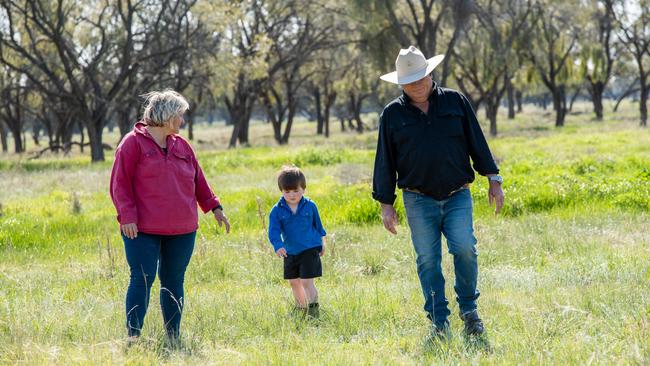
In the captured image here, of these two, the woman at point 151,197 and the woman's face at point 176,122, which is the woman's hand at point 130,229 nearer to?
the woman at point 151,197

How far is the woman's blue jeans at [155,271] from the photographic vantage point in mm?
5109

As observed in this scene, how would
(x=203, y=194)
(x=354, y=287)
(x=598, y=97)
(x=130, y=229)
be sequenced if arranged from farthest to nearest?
(x=598, y=97)
(x=354, y=287)
(x=203, y=194)
(x=130, y=229)

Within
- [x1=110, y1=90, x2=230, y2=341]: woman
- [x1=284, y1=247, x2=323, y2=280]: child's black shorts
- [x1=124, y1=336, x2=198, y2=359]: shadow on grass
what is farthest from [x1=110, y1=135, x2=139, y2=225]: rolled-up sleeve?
[x1=284, y1=247, x2=323, y2=280]: child's black shorts

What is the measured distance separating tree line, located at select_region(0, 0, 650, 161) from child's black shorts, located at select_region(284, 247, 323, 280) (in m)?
20.4

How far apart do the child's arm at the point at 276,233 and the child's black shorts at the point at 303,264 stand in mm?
114

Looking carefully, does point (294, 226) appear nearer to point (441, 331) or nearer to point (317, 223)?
point (317, 223)

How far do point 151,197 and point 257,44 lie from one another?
27769 millimetres

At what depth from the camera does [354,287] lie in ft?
21.0

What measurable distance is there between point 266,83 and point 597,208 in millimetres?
26517

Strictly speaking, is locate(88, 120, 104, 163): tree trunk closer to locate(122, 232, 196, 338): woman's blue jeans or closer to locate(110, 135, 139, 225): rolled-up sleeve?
locate(122, 232, 196, 338): woman's blue jeans

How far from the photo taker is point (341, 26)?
3319cm

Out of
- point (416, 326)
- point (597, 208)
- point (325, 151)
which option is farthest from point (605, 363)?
point (325, 151)

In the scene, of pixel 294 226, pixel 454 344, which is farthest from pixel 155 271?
pixel 454 344

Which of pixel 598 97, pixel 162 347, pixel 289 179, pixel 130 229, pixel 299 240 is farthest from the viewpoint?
pixel 598 97
